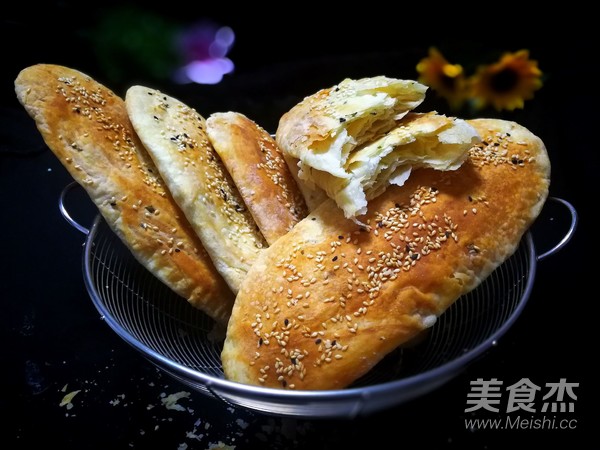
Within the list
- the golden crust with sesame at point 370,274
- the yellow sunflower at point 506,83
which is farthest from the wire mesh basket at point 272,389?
the yellow sunflower at point 506,83

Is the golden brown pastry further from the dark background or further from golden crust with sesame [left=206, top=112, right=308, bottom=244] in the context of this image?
the dark background

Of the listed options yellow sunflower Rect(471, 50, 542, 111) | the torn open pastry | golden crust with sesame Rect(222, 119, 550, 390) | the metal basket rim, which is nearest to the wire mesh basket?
the metal basket rim

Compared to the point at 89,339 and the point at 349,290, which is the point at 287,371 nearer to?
the point at 349,290

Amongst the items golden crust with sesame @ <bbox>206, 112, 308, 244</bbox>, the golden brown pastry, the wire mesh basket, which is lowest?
the wire mesh basket

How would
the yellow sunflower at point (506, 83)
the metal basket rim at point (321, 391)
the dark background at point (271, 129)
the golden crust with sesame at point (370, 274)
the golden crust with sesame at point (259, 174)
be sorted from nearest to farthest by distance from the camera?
the metal basket rim at point (321, 391), the golden crust with sesame at point (370, 274), the dark background at point (271, 129), the golden crust with sesame at point (259, 174), the yellow sunflower at point (506, 83)

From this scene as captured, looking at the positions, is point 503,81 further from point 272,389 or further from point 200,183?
point 272,389

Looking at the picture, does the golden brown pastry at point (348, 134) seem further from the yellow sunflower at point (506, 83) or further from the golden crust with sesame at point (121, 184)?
the yellow sunflower at point (506, 83)
